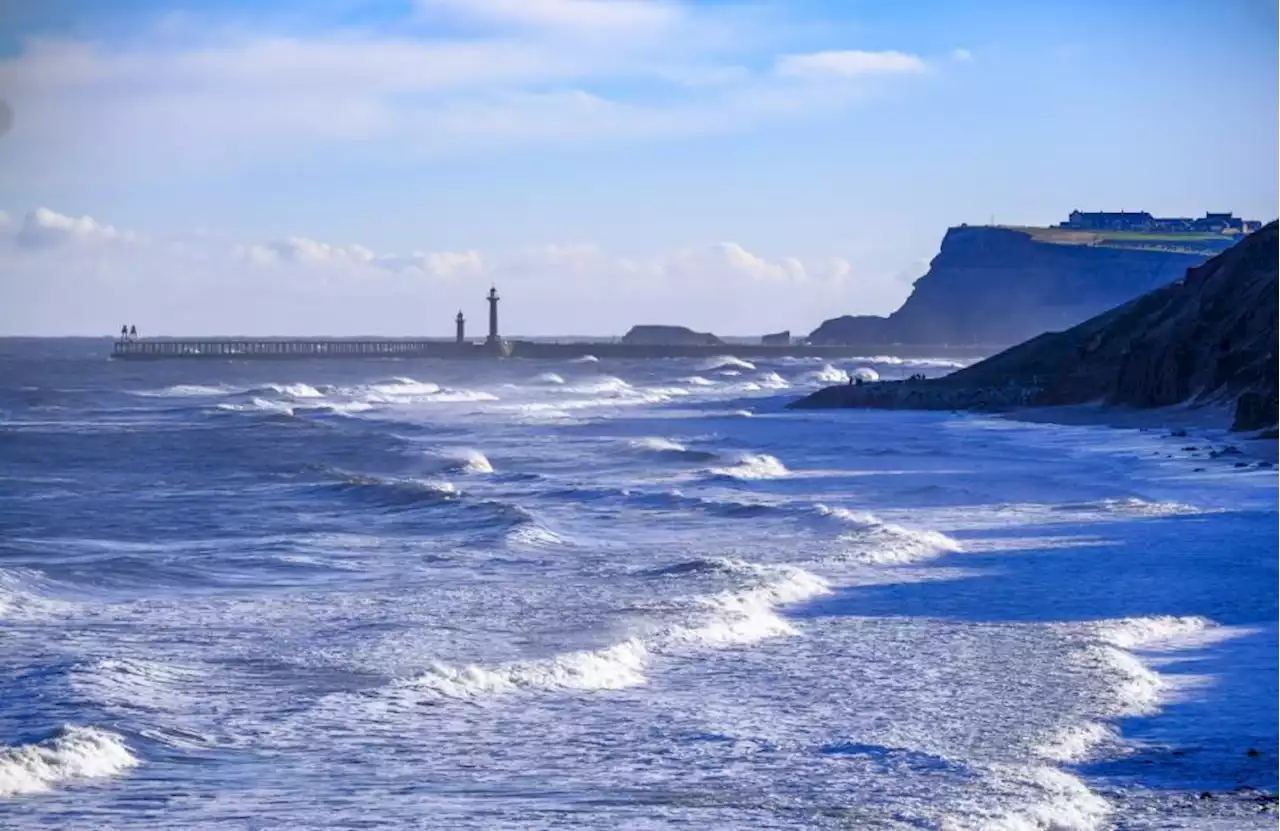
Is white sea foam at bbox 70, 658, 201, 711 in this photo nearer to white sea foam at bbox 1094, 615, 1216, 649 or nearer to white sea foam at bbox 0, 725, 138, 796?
white sea foam at bbox 0, 725, 138, 796

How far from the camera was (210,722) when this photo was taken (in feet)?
38.6

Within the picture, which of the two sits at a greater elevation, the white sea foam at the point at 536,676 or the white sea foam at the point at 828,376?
the white sea foam at the point at 828,376

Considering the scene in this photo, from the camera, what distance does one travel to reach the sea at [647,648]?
999cm

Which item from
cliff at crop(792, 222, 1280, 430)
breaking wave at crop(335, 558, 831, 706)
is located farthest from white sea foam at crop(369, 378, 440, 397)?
breaking wave at crop(335, 558, 831, 706)

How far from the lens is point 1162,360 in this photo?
50.1 m

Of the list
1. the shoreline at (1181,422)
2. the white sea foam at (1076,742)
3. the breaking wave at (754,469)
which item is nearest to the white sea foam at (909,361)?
the shoreline at (1181,422)

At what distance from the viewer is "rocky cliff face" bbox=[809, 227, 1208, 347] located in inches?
6270

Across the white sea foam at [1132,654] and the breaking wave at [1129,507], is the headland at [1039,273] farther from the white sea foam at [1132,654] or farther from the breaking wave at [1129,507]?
the white sea foam at [1132,654]

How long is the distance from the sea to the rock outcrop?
158 meters

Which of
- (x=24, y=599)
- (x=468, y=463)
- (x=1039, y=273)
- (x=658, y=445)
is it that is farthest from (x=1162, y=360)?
(x=1039, y=273)

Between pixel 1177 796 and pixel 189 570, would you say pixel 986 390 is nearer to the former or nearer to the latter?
pixel 189 570

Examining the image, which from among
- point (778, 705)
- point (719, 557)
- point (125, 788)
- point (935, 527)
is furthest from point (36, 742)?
point (935, 527)

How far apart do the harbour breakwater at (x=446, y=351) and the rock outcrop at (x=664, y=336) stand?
33.7 metres

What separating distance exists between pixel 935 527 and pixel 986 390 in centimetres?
3847
